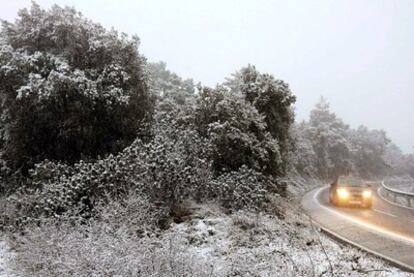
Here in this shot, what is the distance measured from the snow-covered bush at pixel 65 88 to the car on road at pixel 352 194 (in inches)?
437

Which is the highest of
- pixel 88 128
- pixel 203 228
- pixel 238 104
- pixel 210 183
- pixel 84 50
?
pixel 84 50

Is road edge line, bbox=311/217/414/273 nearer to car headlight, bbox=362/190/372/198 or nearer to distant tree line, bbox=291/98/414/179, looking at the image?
car headlight, bbox=362/190/372/198

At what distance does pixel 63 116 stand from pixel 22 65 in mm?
2405

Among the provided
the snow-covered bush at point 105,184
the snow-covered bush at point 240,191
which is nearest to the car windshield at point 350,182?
the snow-covered bush at point 240,191

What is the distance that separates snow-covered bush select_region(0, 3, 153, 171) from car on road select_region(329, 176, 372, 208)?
11112 mm

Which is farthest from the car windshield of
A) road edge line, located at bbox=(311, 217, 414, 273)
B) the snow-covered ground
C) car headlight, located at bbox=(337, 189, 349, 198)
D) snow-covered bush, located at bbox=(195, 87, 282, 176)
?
the snow-covered ground

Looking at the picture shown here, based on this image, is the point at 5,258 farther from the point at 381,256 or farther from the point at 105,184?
the point at 381,256

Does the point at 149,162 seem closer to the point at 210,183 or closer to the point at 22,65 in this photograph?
the point at 210,183

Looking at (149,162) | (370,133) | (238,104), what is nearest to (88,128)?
(149,162)

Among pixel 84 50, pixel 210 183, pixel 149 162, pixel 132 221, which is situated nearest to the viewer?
pixel 132 221

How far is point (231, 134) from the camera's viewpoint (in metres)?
18.0

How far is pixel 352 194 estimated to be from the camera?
23.4 metres

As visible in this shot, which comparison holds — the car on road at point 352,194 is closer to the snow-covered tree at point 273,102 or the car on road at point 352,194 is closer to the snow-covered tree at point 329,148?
the snow-covered tree at point 273,102

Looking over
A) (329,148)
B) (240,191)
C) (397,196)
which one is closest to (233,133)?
(240,191)
